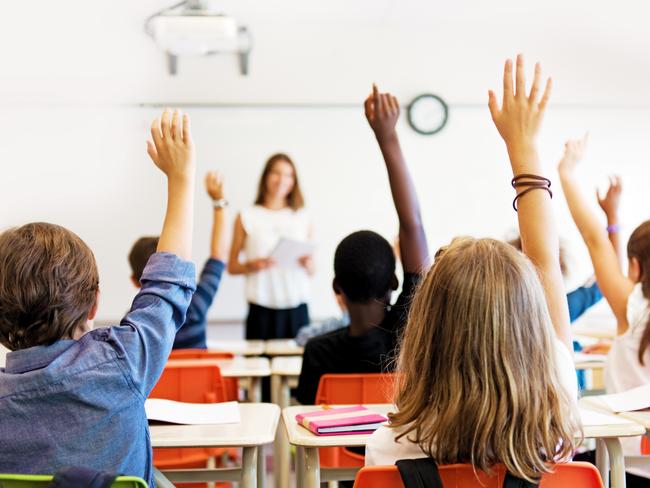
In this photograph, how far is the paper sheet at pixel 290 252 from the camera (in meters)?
4.29

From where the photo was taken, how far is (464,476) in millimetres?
1166

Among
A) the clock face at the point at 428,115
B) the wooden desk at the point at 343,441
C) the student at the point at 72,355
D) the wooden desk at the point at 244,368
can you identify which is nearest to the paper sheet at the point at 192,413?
the wooden desk at the point at 343,441

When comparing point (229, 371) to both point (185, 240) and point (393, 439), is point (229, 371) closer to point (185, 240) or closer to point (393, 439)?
point (185, 240)

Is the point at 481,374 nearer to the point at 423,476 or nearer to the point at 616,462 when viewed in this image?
the point at 423,476

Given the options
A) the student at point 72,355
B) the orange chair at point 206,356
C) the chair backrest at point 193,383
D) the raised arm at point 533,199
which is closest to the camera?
the student at point 72,355

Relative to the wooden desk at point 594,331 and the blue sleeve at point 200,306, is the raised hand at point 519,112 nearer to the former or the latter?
the blue sleeve at point 200,306

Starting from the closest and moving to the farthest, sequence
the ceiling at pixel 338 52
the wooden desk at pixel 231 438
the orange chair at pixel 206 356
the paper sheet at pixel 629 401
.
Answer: the wooden desk at pixel 231 438 → the paper sheet at pixel 629 401 → the orange chair at pixel 206 356 → the ceiling at pixel 338 52

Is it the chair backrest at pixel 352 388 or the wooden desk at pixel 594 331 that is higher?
the chair backrest at pixel 352 388

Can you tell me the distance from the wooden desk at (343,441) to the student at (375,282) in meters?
0.41

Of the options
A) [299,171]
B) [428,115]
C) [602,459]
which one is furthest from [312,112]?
[602,459]

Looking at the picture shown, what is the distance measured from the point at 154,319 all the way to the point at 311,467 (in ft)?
1.77

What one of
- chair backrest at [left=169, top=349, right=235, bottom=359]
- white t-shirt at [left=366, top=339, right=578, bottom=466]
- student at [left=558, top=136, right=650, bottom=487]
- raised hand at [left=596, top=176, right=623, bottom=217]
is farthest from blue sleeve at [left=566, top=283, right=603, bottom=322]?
white t-shirt at [left=366, top=339, right=578, bottom=466]

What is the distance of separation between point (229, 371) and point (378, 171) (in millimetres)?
3211

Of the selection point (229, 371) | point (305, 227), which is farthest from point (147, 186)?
point (229, 371)
